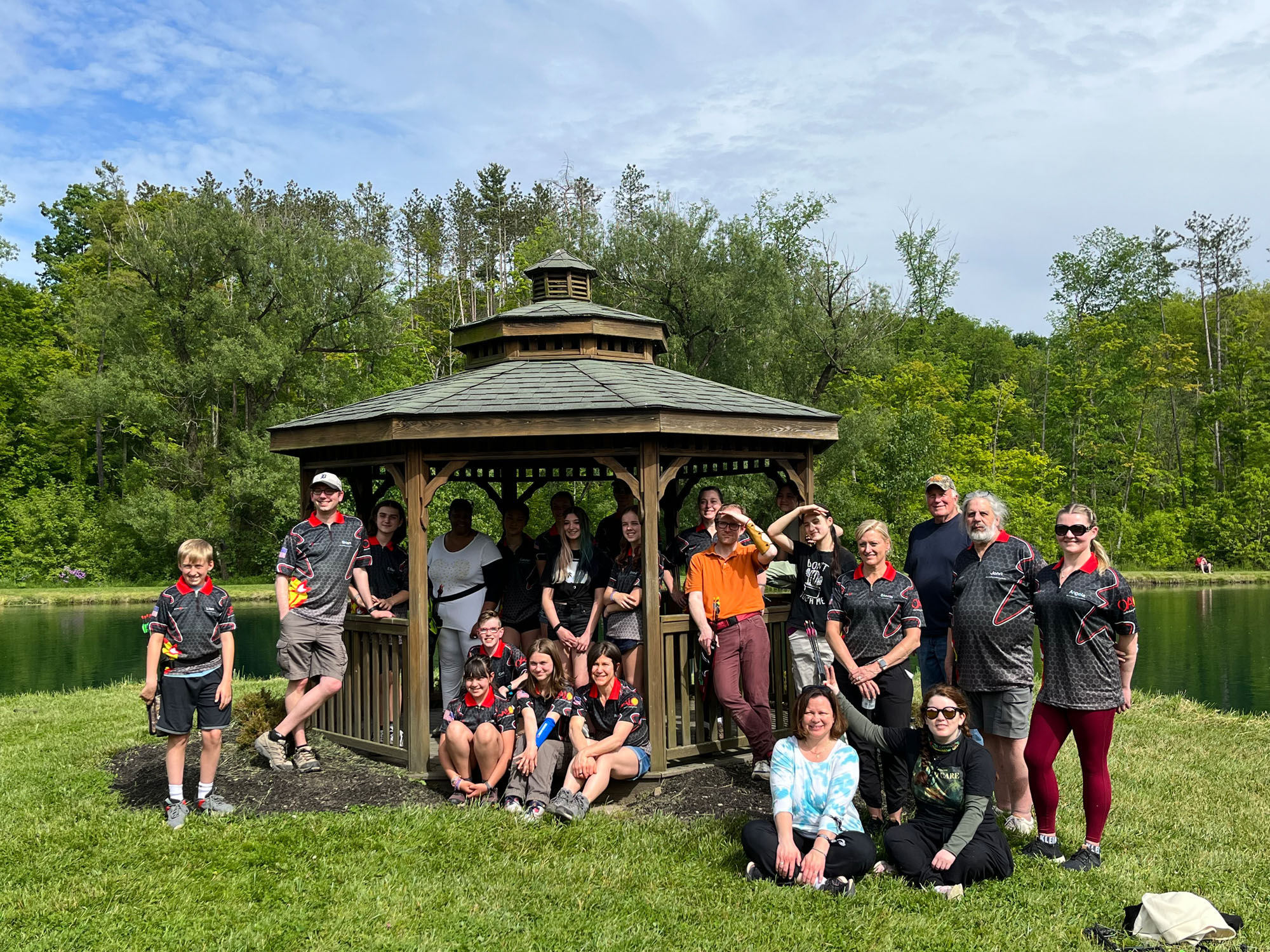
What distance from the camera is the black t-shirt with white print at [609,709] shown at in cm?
588

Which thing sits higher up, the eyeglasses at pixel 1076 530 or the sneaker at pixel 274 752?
the eyeglasses at pixel 1076 530

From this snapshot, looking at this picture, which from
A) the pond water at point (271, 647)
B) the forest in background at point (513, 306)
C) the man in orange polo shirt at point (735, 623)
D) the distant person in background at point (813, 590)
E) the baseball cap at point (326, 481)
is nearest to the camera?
the distant person in background at point (813, 590)

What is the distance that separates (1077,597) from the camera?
4.61 metres

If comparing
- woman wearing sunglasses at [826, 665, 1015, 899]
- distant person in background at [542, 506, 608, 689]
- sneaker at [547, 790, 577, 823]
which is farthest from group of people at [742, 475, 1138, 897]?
distant person in background at [542, 506, 608, 689]

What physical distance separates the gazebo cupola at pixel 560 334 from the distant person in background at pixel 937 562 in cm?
357

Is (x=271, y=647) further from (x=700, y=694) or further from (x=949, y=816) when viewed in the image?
(x=949, y=816)

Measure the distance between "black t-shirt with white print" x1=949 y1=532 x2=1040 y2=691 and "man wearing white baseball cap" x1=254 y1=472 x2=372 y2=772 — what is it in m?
3.92

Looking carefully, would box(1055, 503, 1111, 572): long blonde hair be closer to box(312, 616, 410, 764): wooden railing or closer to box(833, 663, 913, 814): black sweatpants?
box(833, 663, 913, 814): black sweatpants

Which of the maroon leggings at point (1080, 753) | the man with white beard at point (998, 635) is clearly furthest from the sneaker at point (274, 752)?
the maroon leggings at point (1080, 753)

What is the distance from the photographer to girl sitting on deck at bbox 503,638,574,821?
5.70 meters

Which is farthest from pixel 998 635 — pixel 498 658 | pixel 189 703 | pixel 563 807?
pixel 189 703

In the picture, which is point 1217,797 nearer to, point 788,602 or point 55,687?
point 788,602

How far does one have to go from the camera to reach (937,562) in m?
5.66

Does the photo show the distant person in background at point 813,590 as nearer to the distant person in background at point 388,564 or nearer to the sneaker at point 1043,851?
the sneaker at point 1043,851
